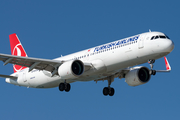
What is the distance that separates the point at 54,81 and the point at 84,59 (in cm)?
507

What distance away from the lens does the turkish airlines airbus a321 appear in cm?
3859

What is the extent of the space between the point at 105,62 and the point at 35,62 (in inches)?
315

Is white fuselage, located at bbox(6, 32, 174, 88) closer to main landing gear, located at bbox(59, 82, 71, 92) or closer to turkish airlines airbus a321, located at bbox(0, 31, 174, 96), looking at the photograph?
turkish airlines airbus a321, located at bbox(0, 31, 174, 96)

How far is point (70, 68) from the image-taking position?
40438 mm

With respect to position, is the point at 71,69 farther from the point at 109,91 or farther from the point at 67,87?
the point at 109,91

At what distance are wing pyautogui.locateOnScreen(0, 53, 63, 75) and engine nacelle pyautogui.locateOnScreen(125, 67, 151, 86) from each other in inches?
359

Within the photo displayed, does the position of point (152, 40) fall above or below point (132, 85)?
above

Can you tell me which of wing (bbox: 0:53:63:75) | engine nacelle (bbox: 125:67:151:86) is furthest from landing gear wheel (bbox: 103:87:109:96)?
wing (bbox: 0:53:63:75)

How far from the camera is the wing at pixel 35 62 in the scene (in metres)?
40.9

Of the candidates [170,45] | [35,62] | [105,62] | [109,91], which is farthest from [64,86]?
[170,45]

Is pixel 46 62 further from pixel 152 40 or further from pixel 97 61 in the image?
pixel 152 40

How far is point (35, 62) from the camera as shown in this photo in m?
42.5

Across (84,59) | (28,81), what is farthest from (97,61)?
(28,81)

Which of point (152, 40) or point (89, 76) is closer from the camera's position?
point (152, 40)
